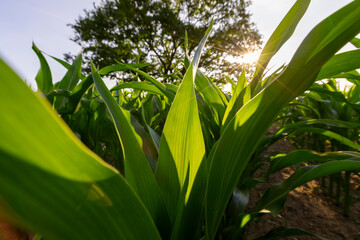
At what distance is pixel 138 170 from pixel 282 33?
35 cm

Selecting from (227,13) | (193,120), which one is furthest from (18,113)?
(227,13)

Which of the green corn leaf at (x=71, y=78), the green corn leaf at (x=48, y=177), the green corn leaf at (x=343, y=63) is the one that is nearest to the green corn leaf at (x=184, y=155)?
the green corn leaf at (x=48, y=177)

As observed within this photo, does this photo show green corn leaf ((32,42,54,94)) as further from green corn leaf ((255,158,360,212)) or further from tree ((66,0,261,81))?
tree ((66,0,261,81))

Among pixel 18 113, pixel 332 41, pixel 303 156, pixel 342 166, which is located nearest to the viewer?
pixel 18 113

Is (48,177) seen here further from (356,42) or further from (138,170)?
(356,42)

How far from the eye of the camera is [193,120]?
0.36 meters

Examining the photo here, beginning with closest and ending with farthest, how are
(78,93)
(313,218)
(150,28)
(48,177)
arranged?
(48,177), (78,93), (313,218), (150,28)

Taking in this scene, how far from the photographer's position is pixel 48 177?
0.13 m

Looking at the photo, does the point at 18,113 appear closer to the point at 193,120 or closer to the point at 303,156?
the point at 193,120

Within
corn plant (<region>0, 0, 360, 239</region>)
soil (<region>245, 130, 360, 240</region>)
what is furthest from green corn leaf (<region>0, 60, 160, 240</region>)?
soil (<region>245, 130, 360, 240</region>)

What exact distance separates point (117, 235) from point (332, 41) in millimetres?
303

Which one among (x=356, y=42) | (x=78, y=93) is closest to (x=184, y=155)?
(x=78, y=93)

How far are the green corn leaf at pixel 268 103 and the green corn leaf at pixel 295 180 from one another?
0.44ft

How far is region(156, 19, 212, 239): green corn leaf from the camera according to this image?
354 millimetres
